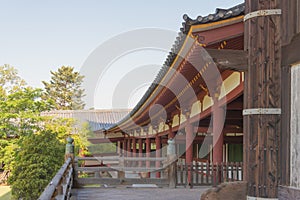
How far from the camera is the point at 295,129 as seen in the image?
2426 millimetres

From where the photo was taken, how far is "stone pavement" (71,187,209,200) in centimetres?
723

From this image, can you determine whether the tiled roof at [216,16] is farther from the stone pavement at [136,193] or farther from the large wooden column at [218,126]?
the stone pavement at [136,193]

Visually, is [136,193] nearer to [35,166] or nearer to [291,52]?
[35,166]

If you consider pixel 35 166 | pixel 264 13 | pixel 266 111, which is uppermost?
pixel 264 13

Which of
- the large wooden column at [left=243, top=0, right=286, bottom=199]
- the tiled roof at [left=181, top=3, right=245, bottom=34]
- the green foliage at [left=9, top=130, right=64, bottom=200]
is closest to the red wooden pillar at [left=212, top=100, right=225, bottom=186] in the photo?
the tiled roof at [left=181, top=3, right=245, bottom=34]

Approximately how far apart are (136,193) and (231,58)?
224 inches

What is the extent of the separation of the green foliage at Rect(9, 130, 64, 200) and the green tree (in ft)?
154

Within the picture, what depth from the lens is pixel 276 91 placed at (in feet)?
8.36

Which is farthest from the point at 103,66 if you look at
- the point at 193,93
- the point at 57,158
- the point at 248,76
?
the point at 248,76

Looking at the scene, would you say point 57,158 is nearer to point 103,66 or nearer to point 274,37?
point 103,66

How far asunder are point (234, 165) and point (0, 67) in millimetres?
33298

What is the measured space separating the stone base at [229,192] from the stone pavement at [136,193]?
4613 millimetres

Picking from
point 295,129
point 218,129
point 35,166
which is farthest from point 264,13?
point 35,166

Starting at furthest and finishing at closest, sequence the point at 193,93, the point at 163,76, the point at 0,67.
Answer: the point at 0,67 < the point at 193,93 < the point at 163,76
